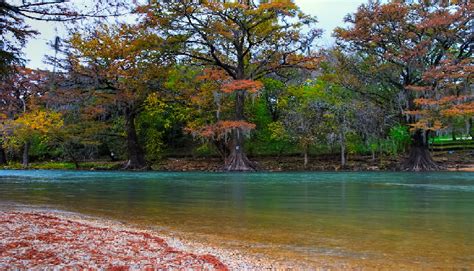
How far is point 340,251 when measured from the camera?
5.55m

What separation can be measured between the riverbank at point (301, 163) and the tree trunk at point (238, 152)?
4.80 ft

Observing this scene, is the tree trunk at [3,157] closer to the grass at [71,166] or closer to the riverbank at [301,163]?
the grass at [71,166]

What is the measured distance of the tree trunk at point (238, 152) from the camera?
30672mm

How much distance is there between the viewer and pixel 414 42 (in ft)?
95.5

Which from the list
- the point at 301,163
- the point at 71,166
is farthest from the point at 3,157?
the point at 301,163

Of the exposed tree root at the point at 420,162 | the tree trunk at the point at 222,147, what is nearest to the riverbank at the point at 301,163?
the exposed tree root at the point at 420,162

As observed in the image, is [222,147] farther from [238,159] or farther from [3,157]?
[3,157]

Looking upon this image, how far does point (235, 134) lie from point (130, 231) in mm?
24373

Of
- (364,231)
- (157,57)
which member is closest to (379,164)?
(157,57)

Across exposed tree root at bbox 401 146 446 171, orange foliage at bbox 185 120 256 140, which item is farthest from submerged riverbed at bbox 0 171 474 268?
exposed tree root at bbox 401 146 446 171

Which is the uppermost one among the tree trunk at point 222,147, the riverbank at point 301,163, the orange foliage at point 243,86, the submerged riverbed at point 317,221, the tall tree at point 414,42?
the tall tree at point 414,42

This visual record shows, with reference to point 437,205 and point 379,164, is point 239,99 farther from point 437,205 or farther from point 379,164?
point 437,205

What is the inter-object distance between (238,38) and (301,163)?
11052mm

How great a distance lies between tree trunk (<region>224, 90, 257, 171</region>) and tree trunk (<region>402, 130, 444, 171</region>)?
35.9ft
